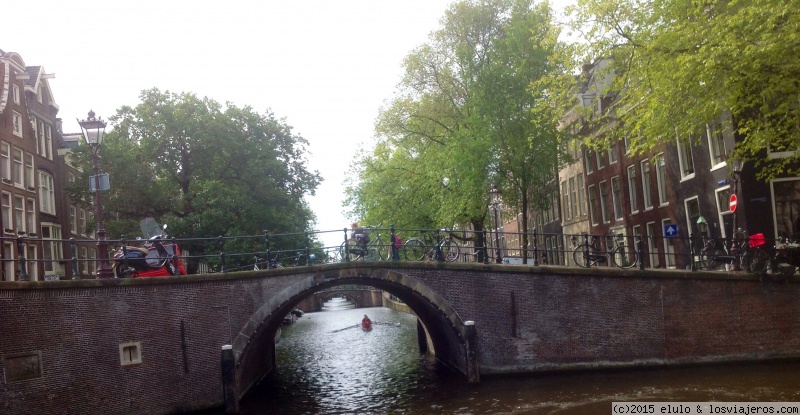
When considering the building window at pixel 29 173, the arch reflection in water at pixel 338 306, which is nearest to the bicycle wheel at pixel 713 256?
the building window at pixel 29 173

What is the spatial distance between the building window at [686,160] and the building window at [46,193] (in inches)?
1106

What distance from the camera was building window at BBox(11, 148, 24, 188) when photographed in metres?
32.5

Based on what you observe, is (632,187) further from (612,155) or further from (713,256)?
(713,256)

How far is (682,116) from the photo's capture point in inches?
647

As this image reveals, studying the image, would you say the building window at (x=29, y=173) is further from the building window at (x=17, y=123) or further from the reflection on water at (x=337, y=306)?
the reflection on water at (x=337, y=306)

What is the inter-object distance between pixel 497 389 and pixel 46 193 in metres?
27.9

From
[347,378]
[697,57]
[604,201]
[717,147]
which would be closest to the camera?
[697,57]

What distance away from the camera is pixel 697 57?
1441cm

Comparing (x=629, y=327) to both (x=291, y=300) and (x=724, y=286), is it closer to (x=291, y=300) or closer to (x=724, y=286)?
(x=724, y=286)

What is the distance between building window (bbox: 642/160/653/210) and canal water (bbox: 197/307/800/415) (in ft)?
35.9

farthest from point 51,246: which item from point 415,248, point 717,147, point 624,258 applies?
point 717,147

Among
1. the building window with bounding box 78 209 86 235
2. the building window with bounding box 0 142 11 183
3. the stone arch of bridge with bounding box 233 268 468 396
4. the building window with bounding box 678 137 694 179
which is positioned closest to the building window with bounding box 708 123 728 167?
the building window with bounding box 678 137 694 179

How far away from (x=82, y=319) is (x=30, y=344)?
3.47 feet

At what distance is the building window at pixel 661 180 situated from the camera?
27.1 m
